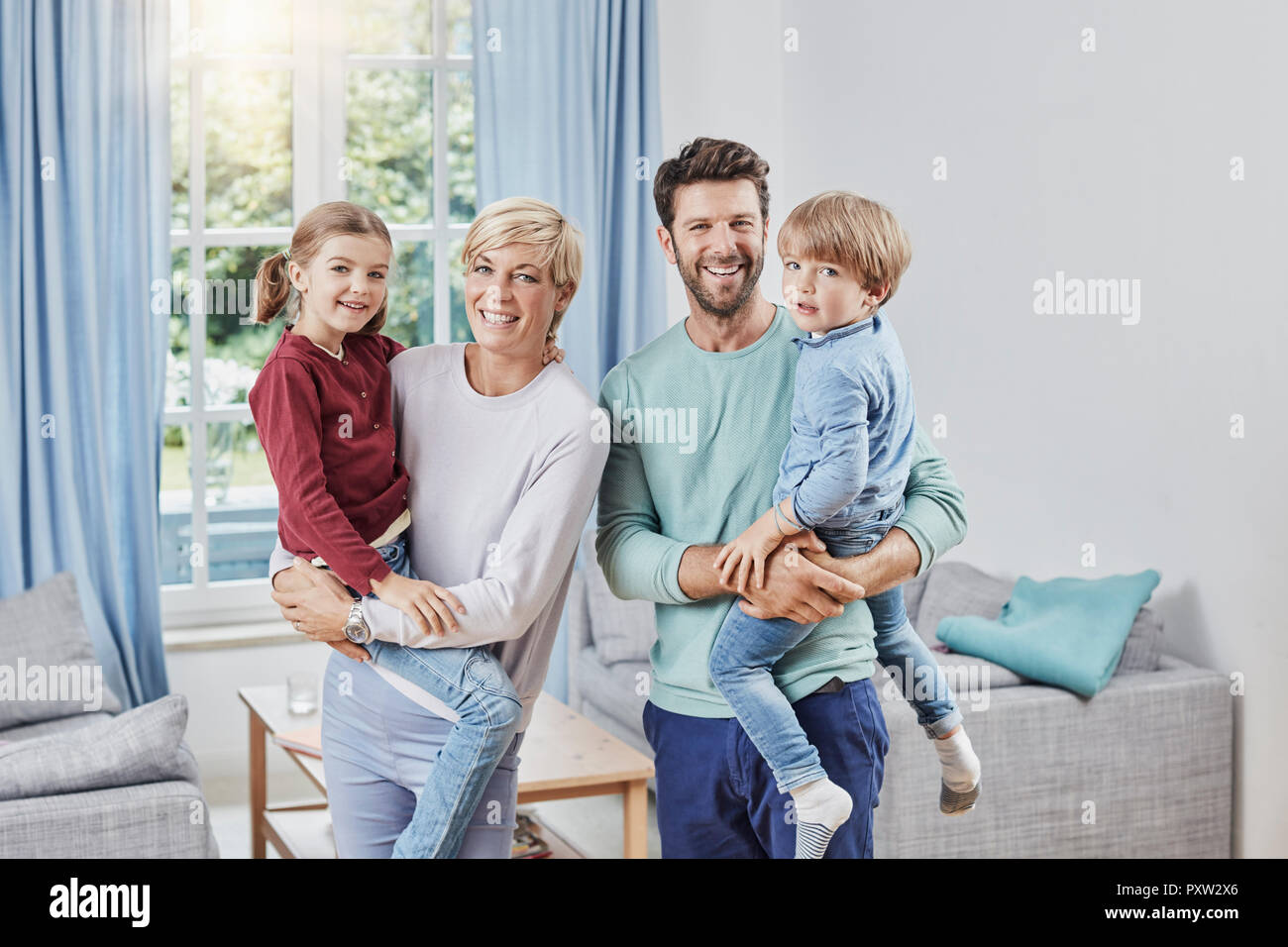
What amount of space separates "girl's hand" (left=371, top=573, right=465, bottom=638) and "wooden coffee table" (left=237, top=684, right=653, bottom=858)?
1.36 m

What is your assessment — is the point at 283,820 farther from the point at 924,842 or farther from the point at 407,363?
the point at 407,363

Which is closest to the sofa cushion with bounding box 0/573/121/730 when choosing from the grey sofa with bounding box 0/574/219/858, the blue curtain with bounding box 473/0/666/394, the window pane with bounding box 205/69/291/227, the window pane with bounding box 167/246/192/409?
the window pane with bounding box 167/246/192/409

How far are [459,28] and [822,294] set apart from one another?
341cm

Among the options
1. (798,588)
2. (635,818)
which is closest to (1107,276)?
(635,818)

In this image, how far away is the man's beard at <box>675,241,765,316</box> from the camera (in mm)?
Answer: 1446

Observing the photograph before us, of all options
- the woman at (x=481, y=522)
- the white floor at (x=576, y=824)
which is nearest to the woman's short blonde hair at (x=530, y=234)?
the woman at (x=481, y=522)

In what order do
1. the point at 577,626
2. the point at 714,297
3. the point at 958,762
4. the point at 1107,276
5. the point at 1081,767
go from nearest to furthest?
the point at 714,297 → the point at 958,762 → the point at 1081,767 → the point at 1107,276 → the point at 577,626

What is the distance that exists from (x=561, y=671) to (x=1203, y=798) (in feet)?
7.55

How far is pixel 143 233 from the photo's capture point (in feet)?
12.9

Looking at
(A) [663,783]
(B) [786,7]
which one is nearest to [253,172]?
(B) [786,7]

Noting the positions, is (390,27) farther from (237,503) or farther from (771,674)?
(771,674)

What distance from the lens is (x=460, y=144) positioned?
14.5ft

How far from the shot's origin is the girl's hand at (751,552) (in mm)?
1378

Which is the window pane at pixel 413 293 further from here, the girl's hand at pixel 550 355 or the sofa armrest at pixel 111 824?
the girl's hand at pixel 550 355
